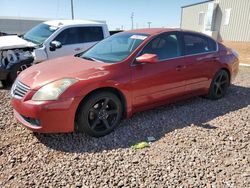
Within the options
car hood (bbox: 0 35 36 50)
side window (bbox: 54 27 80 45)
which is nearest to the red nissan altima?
car hood (bbox: 0 35 36 50)

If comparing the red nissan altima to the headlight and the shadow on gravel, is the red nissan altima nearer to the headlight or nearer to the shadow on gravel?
the headlight

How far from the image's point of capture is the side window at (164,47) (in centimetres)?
437

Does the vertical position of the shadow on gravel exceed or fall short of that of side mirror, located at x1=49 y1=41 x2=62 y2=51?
it falls short

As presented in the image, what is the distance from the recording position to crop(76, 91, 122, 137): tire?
360 centimetres

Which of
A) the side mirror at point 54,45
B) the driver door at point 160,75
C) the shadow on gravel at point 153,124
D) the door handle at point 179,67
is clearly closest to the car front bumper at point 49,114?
the shadow on gravel at point 153,124

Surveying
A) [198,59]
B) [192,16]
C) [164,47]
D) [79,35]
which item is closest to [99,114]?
[164,47]

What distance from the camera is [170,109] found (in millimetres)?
4934

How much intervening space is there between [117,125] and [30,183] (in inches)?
63.9

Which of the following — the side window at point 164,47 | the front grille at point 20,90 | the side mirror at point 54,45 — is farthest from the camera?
the side mirror at point 54,45

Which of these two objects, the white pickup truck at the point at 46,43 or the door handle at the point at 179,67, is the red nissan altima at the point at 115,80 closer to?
the door handle at the point at 179,67

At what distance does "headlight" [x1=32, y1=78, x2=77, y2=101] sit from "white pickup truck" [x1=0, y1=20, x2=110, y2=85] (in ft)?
10.7

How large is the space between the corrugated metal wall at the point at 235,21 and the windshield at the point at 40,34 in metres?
16.9

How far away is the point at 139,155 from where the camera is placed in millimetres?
3350

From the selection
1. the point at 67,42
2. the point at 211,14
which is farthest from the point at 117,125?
the point at 211,14
